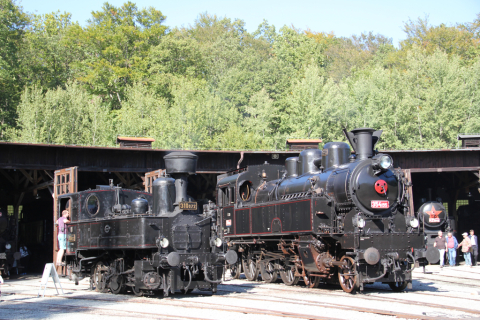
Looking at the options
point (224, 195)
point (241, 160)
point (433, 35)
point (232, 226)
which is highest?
point (433, 35)

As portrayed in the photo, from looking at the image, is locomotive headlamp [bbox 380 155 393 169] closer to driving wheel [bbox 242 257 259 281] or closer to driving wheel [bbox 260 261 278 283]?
driving wheel [bbox 260 261 278 283]

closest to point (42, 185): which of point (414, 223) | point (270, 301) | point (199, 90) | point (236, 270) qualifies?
point (236, 270)

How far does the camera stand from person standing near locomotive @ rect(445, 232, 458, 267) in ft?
69.9

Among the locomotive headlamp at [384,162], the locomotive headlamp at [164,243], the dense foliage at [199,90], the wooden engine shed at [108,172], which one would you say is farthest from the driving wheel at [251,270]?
the dense foliage at [199,90]

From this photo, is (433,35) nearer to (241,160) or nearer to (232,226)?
(241,160)

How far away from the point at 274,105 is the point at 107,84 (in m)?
15.9

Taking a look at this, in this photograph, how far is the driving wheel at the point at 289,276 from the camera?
13977 mm

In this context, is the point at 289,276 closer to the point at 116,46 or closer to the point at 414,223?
the point at 414,223

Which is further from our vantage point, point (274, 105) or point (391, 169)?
point (274, 105)

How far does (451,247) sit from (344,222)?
39.0ft

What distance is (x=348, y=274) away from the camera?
1157 centimetres

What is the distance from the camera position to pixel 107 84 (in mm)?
47000

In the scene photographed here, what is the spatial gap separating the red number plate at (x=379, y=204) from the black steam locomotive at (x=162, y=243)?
3.43 meters

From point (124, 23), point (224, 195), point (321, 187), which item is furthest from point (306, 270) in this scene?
point (124, 23)
